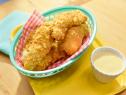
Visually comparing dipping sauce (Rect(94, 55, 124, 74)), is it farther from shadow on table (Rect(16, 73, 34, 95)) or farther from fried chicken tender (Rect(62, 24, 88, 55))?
shadow on table (Rect(16, 73, 34, 95))

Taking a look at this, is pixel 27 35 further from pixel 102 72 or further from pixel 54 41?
pixel 102 72

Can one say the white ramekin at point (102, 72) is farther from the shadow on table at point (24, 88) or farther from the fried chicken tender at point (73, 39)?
the shadow on table at point (24, 88)

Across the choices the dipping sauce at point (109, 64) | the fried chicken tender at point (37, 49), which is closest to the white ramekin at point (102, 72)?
the dipping sauce at point (109, 64)

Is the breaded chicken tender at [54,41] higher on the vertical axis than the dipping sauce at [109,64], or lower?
higher

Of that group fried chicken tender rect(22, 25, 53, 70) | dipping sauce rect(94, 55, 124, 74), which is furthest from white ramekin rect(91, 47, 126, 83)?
fried chicken tender rect(22, 25, 53, 70)

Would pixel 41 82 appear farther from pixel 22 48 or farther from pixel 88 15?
pixel 88 15

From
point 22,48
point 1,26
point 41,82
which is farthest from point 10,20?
point 41,82
